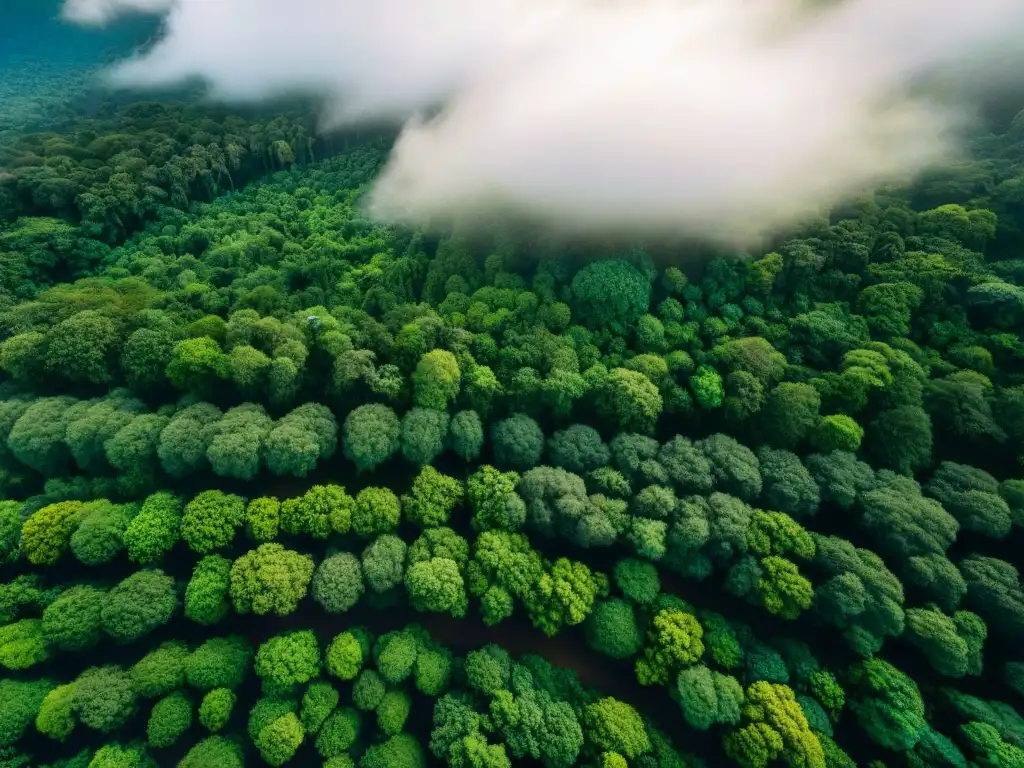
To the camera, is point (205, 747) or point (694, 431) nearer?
point (205, 747)

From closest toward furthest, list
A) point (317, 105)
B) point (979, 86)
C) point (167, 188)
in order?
1. point (979, 86)
2. point (167, 188)
3. point (317, 105)

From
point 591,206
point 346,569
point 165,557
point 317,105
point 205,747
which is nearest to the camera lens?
point 205,747

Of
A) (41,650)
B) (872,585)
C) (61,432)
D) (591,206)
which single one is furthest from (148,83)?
(872,585)

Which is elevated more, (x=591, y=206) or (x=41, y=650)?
(x=591, y=206)

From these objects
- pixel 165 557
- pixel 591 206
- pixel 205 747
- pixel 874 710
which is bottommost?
pixel 205 747

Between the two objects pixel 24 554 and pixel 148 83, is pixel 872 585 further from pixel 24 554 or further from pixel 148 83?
pixel 148 83

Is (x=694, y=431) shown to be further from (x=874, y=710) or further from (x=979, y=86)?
(x=979, y=86)
